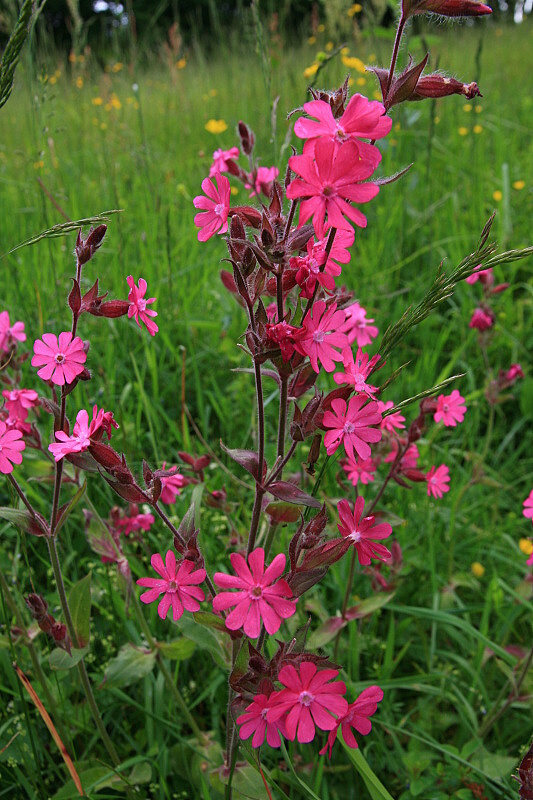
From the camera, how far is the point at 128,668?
1.51 meters

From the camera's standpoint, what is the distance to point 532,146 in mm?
4270

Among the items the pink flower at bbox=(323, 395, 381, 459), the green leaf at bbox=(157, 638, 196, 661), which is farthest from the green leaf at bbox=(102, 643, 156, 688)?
the pink flower at bbox=(323, 395, 381, 459)

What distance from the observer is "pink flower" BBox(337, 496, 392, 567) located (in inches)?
42.4

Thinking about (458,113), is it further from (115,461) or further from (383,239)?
(115,461)

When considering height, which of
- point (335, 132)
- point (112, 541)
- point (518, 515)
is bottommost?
point (518, 515)

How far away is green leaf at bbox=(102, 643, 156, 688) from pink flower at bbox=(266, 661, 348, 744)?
0.60 metres

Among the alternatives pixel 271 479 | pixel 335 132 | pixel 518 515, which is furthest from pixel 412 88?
pixel 518 515

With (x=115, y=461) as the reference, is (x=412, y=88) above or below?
above

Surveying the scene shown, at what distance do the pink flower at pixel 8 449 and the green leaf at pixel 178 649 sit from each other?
2.11 feet

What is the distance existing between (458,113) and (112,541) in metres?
5.10

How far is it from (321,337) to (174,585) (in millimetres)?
516

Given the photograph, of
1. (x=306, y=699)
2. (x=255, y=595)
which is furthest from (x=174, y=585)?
(x=306, y=699)

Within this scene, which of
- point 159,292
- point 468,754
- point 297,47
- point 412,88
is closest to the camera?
point 412,88

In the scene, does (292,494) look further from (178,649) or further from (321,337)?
(178,649)
